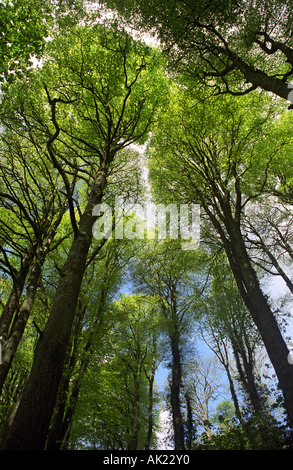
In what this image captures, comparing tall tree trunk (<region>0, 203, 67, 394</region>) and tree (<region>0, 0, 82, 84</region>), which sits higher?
tree (<region>0, 0, 82, 84</region>)

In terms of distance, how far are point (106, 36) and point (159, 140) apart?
13.7 feet

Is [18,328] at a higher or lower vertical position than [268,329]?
lower

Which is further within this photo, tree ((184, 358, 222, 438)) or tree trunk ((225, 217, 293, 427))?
tree ((184, 358, 222, 438))

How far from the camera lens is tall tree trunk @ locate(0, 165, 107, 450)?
1.90 m

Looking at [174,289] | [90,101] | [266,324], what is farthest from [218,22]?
[174,289]

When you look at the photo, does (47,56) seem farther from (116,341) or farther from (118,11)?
(116,341)

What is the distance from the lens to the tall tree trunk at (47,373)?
6.23 ft

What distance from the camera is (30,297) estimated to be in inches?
201

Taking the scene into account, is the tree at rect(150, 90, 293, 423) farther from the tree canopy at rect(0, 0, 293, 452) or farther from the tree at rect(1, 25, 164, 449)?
the tree at rect(1, 25, 164, 449)

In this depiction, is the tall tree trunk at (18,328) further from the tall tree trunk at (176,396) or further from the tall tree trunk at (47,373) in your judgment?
the tall tree trunk at (176,396)

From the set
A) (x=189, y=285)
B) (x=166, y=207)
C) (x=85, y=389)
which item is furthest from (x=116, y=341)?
(x=166, y=207)

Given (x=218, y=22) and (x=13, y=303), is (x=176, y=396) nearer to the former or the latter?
(x=13, y=303)

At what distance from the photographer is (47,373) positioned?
2.26 meters

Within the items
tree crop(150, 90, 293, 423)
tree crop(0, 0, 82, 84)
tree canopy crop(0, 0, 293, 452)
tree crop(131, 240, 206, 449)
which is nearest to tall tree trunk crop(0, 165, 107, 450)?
tree canopy crop(0, 0, 293, 452)
